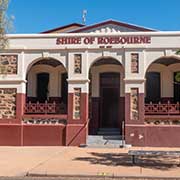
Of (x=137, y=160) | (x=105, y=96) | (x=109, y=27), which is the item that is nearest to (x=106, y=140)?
(x=105, y=96)

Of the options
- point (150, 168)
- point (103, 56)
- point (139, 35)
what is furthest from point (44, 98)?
point (150, 168)

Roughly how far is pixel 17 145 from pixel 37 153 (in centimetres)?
364

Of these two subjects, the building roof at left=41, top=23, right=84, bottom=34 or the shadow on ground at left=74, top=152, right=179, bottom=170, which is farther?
the building roof at left=41, top=23, right=84, bottom=34

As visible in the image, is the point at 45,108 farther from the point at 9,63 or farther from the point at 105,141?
the point at 105,141

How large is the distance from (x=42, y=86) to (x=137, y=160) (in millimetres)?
10517

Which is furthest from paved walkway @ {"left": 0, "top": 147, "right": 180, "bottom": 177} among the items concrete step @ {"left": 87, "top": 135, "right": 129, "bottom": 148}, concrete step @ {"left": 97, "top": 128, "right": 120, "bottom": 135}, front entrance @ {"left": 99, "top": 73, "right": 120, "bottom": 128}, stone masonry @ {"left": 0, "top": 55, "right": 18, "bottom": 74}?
front entrance @ {"left": 99, "top": 73, "right": 120, "bottom": 128}

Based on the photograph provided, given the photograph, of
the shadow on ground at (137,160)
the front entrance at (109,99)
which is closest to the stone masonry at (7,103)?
the front entrance at (109,99)

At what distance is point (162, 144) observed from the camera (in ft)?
66.3

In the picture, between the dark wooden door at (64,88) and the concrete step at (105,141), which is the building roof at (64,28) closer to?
the dark wooden door at (64,88)

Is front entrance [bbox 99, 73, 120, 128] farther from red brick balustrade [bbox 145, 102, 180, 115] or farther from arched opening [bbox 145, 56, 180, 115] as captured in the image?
red brick balustrade [bbox 145, 102, 180, 115]

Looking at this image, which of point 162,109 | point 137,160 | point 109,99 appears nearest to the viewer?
point 137,160

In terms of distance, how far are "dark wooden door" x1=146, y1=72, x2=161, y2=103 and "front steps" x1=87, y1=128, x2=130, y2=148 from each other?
2.48 metres

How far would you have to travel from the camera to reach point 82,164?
44.9ft

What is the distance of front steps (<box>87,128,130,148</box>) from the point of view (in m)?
19.9
